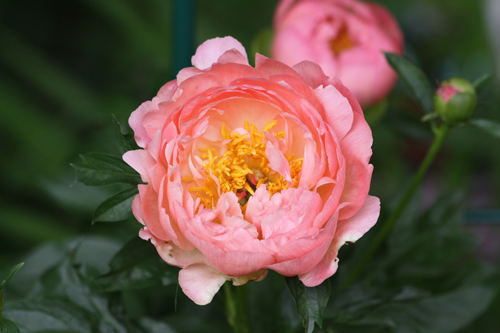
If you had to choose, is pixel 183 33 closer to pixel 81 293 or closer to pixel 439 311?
pixel 81 293

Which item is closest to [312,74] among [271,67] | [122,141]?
[271,67]

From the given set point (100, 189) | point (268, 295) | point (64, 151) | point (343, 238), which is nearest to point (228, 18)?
point (64, 151)

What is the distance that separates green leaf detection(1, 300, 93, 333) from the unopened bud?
13.4 inches

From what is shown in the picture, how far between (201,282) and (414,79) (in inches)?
10.3

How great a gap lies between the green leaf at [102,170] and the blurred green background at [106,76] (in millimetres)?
495

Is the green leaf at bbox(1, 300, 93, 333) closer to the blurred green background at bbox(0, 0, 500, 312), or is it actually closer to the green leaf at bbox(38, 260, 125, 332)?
the green leaf at bbox(38, 260, 125, 332)

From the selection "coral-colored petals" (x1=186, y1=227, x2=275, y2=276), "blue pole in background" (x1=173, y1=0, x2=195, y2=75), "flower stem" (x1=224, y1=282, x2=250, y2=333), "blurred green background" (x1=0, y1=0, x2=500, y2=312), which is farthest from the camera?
"blurred green background" (x1=0, y1=0, x2=500, y2=312)

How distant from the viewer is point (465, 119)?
0.41 metres

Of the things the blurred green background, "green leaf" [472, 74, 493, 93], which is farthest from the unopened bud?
the blurred green background

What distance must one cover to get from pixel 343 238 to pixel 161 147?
0.40ft

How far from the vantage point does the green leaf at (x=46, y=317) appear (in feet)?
1.25

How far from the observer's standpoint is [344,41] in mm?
513

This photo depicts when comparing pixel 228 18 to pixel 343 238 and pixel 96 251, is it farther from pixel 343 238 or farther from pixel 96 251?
pixel 343 238

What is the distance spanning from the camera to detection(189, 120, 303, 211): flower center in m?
0.34
